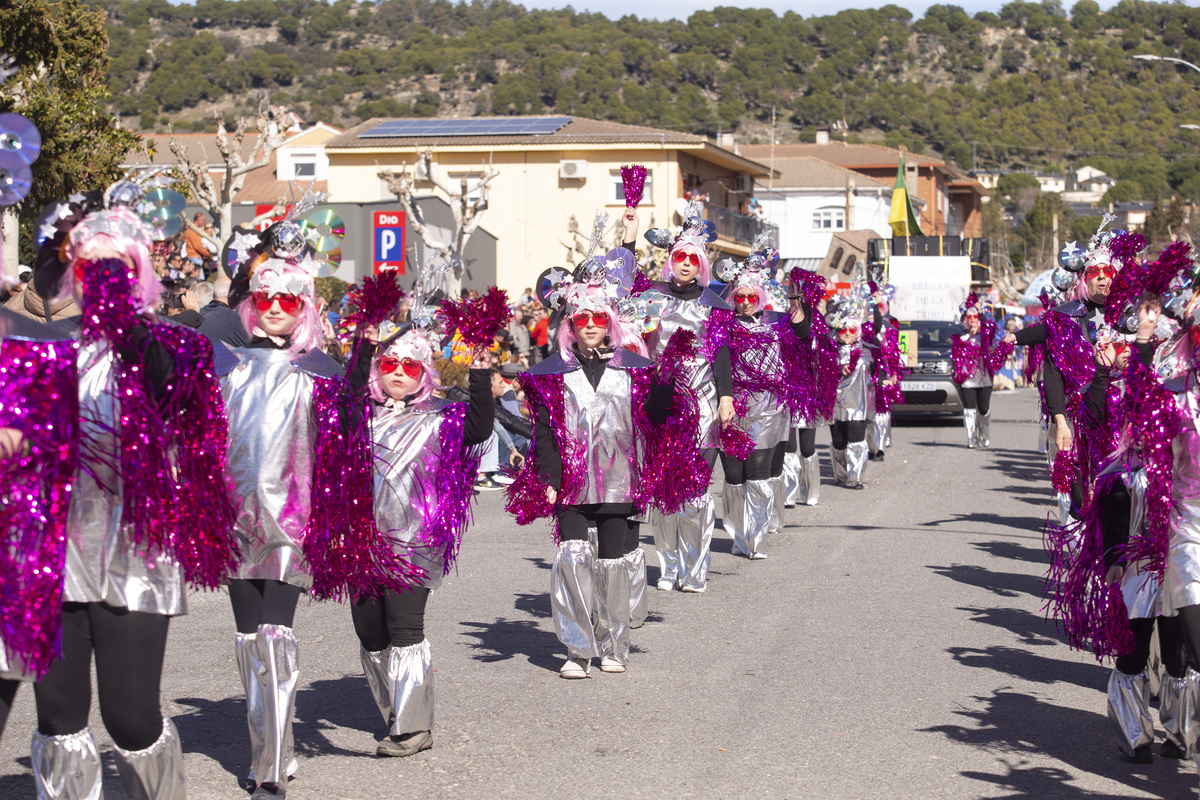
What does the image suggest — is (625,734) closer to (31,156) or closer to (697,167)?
(31,156)

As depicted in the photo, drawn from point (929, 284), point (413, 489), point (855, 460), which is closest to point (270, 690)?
point (413, 489)

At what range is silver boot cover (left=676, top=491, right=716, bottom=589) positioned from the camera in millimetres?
8758

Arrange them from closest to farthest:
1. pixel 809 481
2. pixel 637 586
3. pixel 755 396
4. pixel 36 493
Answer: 1. pixel 36 493
2. pixel 637 586
3. pixel 755 396
4. pixel 809 481

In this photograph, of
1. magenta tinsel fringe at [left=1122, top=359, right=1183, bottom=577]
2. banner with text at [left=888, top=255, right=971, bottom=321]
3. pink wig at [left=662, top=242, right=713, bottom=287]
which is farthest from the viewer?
banner with text at [left=888, top=255, right=971, bottom=321]

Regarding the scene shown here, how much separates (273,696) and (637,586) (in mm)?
2930

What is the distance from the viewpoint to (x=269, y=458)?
15.3 feet

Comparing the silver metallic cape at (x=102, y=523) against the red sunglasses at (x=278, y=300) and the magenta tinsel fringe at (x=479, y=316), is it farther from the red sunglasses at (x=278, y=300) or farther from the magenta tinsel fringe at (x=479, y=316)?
the magenta tinsel fringe at (x=479, y=316)

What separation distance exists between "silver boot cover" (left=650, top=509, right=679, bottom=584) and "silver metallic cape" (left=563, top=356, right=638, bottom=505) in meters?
2.27

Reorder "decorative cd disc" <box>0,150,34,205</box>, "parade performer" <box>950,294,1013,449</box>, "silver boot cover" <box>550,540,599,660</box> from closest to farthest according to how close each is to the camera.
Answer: "decorative cd disc" <box>0,150,34,205</box>
"silver boot cover" <box>550,540,599,660</box>
"parade performer" <box>950,294,1013,449</box>

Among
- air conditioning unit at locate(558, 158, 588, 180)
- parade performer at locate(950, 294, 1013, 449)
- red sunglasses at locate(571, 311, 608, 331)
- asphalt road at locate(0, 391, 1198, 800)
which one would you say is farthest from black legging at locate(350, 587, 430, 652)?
air conditioning unit at locate(558, 158, 588, 180)

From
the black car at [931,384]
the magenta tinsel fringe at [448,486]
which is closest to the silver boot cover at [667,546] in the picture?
the magenta tinsel fringe at [448,486]

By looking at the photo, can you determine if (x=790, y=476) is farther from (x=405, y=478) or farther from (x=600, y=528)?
(x=405, y=478)

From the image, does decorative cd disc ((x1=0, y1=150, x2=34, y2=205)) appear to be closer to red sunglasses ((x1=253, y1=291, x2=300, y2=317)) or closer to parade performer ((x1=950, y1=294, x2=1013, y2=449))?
red sunglasses ((x1=253, y1=291, x2=300, y2=317))

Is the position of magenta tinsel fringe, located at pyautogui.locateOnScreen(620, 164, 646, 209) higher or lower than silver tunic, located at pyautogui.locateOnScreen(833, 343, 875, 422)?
higher
